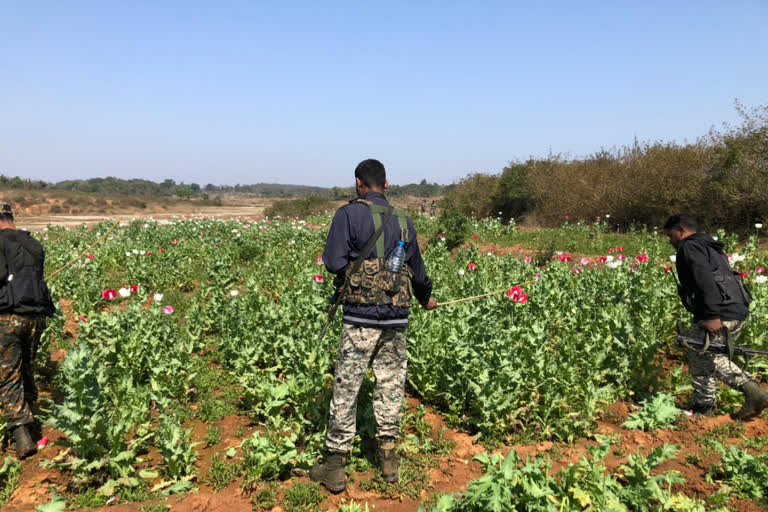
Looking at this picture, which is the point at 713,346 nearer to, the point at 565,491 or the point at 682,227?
the point at 682,227

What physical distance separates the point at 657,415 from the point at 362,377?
2.99 metres

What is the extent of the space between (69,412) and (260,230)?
48.2ft

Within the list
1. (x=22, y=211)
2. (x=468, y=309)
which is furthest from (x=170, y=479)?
(x=22, y=211)

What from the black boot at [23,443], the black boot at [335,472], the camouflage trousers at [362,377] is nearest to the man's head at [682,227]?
the camouflage trousers at [362,377]

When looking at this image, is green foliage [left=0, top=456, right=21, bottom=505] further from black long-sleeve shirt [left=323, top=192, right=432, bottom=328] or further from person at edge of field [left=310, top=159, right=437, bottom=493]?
black long-sleeve shirt [left=323, top=192, right=432, bottom=328]

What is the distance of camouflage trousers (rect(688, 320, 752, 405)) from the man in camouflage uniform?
6427mm

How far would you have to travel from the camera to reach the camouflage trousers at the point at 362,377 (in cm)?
382

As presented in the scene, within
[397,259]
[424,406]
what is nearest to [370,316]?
[397,259]

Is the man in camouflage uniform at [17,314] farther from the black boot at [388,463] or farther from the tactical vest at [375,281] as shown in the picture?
the black boot at [388,463]

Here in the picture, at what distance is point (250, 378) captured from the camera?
5.75 meters

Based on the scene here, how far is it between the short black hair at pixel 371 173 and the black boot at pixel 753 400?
4184 millimetres

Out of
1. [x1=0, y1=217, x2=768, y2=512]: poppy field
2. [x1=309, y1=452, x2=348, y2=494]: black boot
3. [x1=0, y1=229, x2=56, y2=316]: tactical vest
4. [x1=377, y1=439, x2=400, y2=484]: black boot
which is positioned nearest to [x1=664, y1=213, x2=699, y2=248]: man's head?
[x1=0, y1=217, x2=768, y2=512]: poppy field

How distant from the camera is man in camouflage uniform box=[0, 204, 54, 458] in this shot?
14.7ft

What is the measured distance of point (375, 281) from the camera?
147 inches
